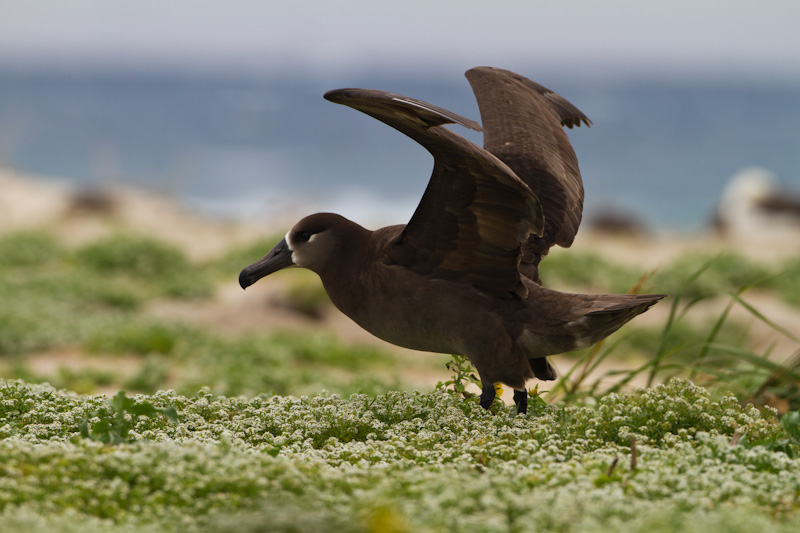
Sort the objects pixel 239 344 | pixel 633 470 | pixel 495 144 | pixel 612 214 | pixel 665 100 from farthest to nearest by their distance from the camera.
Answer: pixel 665 100
pixel 612 214
pixel 239 344
pixel 495 144
pixel 633 470

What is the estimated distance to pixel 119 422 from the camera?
3727 mm

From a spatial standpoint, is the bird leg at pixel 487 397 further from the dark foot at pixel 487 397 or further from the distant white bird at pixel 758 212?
the distant white bird at pixel 758 212

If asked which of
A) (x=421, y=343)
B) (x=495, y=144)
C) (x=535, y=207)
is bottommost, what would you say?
(x=421, y=343)

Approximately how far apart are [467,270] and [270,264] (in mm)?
1028

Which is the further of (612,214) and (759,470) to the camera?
(612,214)

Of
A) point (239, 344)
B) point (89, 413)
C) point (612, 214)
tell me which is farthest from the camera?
point (612, 214)

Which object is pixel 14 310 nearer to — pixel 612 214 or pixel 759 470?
pixel 759 470

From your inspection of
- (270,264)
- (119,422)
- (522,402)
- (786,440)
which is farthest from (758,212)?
(119,422)

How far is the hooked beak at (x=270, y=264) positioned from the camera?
14.6 ft

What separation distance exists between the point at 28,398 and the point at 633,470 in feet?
9.44

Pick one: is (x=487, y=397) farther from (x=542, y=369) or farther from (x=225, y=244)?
(x=225, y=244)

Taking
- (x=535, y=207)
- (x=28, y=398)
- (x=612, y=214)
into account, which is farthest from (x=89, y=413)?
(x=612, y=214)

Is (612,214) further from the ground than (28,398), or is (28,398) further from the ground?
(612,214)

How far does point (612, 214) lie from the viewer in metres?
20.9
